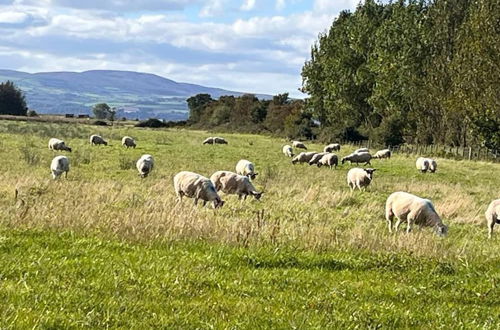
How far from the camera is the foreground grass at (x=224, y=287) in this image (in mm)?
5934

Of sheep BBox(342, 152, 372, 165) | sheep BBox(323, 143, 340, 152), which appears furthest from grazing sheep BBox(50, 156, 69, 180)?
sheep BBox(323, 143, 340, 152)

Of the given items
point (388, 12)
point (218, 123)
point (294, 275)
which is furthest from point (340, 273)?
point (218, 123)

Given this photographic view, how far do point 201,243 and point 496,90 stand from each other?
1583 inches

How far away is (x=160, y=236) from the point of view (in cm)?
941

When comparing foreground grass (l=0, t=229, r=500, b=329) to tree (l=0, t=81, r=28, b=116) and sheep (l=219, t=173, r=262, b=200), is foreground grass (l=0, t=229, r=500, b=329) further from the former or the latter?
tree (l=0, t=81, r=28, b=116)

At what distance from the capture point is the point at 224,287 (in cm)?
712

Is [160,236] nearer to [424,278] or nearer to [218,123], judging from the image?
[424,278]

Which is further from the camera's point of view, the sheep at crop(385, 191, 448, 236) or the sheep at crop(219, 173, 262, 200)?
the sheep at crop(219, 173, 262, 200)

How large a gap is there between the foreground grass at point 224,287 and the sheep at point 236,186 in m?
10.8

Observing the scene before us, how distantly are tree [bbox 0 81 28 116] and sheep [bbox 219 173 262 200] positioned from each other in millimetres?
106132

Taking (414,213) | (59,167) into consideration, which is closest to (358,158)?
(59,167)

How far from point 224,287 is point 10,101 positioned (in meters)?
120

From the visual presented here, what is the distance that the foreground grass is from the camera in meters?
5.93

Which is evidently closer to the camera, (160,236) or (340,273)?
(340,273)
